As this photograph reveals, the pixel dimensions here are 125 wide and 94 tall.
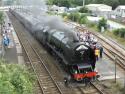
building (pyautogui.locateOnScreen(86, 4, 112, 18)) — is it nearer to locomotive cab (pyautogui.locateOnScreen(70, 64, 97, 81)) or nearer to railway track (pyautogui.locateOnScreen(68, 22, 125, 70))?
railway track (pyautogui.locateOnScreen(68, 22, 125, 70))

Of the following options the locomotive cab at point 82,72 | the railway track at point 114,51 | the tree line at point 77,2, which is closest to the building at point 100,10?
the tree line at point 77,2

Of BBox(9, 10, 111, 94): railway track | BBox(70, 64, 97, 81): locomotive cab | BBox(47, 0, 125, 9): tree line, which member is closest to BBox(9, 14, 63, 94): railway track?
BBox(9, 10, 111, 94): railway track

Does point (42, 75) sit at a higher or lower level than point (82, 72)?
lower

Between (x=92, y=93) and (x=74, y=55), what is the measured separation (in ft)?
9.29

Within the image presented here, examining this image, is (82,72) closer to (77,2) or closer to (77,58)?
(77,58)

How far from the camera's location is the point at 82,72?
62.4 ft

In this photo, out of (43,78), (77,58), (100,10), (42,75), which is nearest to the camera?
(77,58)

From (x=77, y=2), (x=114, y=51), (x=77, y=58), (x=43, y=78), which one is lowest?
(x=114, y=51)

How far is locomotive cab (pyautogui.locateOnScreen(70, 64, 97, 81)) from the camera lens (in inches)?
742

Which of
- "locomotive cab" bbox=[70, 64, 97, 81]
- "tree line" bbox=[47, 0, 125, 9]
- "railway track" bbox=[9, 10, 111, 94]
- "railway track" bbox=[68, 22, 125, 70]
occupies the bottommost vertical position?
"railway track" bbox=[68, 22, 125, 70]

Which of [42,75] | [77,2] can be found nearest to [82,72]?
[42,75]

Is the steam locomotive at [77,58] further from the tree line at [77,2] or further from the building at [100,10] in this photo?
the tree line at [77,2]

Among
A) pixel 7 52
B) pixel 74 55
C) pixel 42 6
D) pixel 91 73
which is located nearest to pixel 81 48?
pixel 74 55

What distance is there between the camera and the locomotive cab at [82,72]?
742 inches
